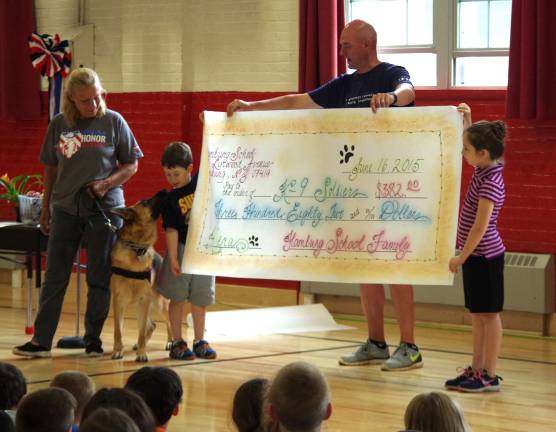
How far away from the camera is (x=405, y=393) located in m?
5.38

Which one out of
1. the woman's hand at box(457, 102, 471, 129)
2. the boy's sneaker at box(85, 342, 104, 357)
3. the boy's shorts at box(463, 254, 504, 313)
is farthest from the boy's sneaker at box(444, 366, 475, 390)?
the boy's sneaker at box(85, 342, 104, 357)

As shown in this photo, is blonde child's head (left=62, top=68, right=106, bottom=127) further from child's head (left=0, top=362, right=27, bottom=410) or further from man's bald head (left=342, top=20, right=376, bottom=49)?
child's head (left=0, top=362, right=27, bottom=410)

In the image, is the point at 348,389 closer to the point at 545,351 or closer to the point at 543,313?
the point at 545,351

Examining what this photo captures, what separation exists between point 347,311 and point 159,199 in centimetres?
235

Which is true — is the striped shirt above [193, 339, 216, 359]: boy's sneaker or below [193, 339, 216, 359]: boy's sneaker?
above

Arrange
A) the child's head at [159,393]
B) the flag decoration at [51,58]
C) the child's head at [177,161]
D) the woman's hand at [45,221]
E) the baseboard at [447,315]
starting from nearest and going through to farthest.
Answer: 1. the child's head at [159,393]
2. the child's head at [177,161]
3. the woman's hand at [45,221]
4. the baseboard at [447,315]
5. the flag decoration at [51,58]

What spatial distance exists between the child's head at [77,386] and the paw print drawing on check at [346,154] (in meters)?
2.89

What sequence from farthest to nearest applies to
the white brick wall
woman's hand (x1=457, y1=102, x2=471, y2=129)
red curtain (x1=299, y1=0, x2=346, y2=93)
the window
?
the white brick wall, red curtain (x1=299, y1=0, x2=346, y2=93), the window, woman's hand (x1=457, y1=102, x2=471, y2=129)

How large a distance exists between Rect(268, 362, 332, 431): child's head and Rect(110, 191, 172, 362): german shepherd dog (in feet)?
11.5

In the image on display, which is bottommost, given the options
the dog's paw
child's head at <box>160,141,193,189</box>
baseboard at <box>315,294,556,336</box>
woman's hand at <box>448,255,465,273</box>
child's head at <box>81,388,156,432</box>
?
the dog's paw

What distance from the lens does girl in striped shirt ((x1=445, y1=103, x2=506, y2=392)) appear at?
17.4ft

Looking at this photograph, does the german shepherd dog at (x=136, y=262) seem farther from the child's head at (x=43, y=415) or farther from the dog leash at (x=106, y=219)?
the child's head at (x=43, y=415)

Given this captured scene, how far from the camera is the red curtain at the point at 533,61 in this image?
23.2ft

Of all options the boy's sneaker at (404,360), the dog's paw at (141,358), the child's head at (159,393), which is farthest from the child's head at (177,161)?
the child's head at (159,393)
